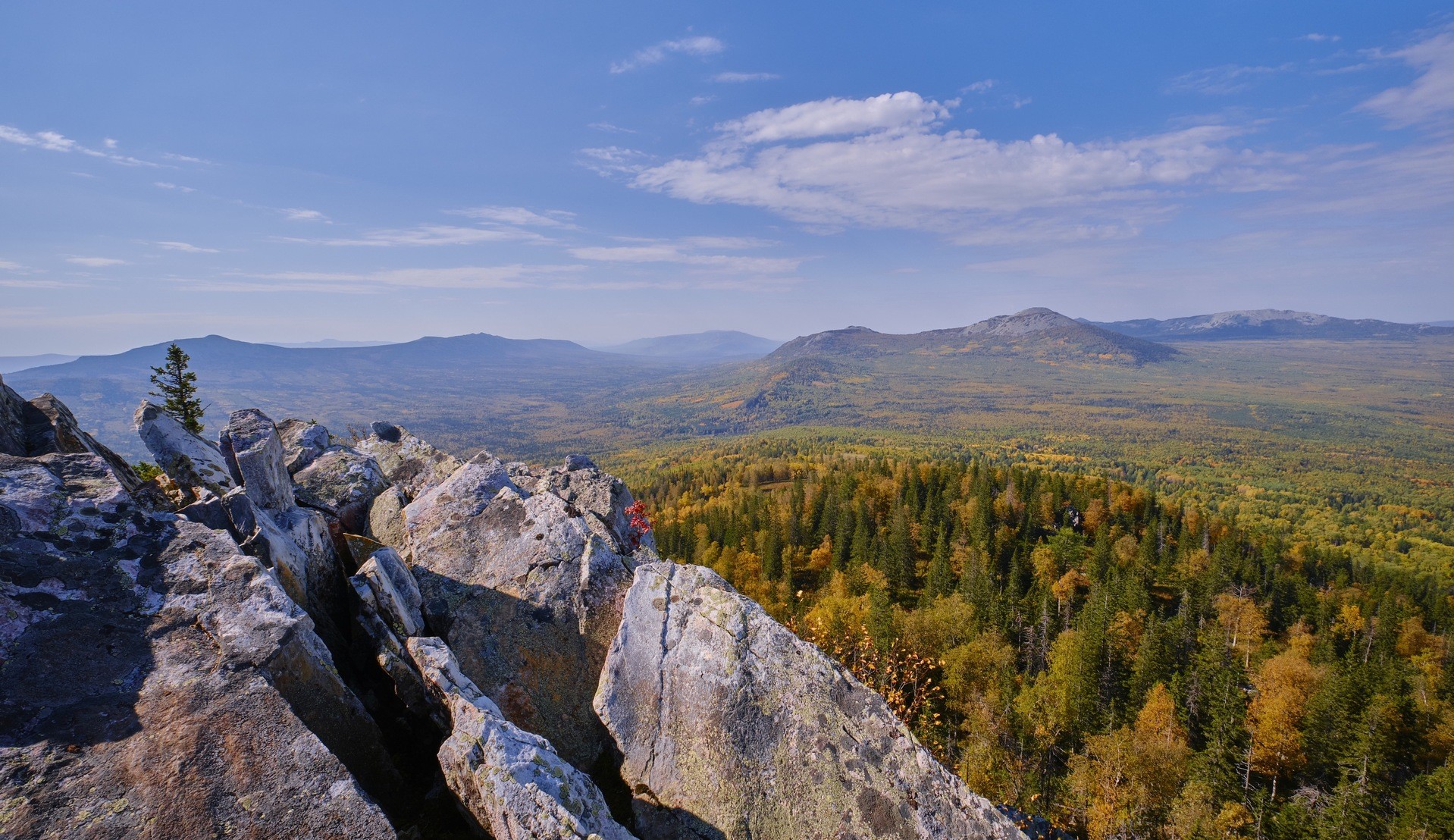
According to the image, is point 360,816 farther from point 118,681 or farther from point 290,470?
point 290,470

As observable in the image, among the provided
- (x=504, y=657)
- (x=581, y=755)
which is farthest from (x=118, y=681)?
(x=581, y=755)

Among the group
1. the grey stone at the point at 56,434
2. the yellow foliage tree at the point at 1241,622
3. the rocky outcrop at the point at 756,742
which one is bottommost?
the yellow foliage tree at the point at 1241,622

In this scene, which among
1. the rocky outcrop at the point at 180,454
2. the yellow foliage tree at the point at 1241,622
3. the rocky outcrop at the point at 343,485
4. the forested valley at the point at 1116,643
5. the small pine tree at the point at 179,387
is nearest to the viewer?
the rocky outcrop at the point at 180,454

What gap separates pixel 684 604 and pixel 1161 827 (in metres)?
51.9

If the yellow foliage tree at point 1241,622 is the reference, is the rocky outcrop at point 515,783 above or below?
above

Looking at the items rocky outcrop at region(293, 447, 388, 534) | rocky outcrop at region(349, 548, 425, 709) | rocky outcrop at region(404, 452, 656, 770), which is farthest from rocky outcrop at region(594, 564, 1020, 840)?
rocky outcrop at region(293, 447, 388, 534)

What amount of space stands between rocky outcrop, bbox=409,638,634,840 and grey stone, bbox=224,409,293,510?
631 cm

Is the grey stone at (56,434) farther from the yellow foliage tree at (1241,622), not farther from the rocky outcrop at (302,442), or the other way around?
the yellow foliage tree at (1241,622)

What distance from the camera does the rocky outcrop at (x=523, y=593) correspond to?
9.43 m

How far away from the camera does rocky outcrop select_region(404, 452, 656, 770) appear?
9430 millimetres

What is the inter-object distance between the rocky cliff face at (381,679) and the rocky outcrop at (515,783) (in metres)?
0.03

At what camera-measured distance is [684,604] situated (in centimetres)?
955

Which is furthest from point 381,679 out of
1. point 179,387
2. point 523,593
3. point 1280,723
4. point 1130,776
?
point 1280,723

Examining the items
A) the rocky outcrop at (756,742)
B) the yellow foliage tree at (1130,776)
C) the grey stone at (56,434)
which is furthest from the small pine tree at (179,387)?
the yellow foliage tree at (1130,776)
